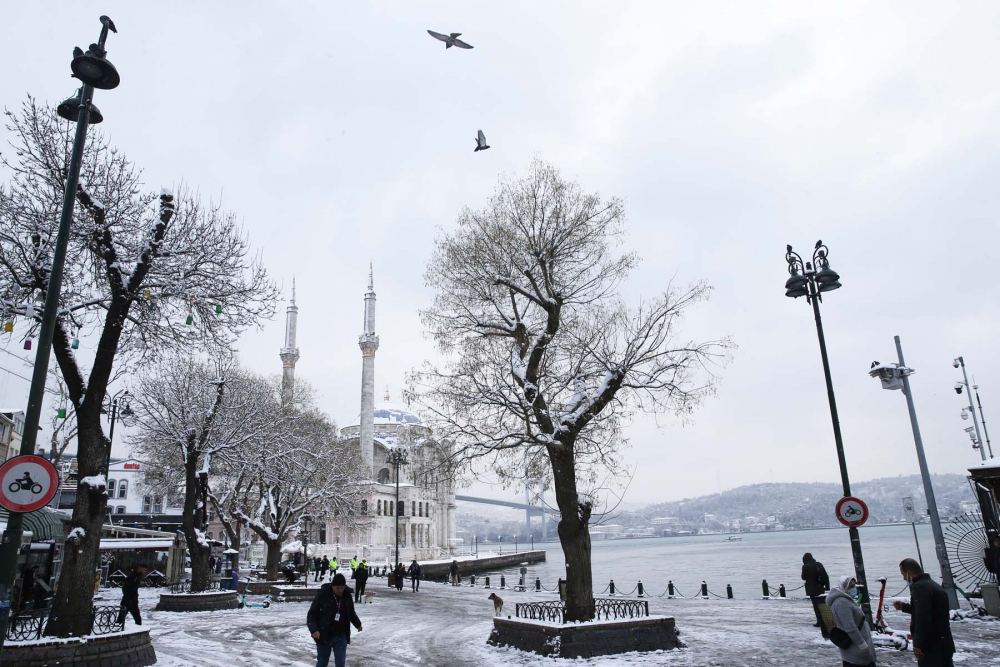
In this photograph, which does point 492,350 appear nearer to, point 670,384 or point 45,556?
point 670,384

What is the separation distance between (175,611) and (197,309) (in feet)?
40.4

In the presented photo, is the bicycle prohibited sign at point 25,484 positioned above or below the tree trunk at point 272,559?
above

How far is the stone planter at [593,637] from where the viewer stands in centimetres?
1130

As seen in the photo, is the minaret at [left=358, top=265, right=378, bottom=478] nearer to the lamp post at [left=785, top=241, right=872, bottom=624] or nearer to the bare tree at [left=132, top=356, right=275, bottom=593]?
the bare tree at [left=132, top=356, right=275, bottom=593]

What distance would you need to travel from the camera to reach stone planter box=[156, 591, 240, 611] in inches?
798

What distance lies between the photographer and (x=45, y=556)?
76.1 ft

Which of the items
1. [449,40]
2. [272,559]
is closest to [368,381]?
[272,559]

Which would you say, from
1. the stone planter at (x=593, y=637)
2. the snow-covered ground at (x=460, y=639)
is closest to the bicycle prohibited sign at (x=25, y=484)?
the snow-covered ground at (x=460, y=639)

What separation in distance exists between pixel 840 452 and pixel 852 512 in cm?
127

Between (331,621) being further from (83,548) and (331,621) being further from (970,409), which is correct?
(970,409)

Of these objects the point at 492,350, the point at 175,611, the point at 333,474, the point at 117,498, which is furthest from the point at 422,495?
the point at 492,350

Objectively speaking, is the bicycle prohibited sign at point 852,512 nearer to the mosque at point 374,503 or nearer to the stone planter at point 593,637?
the stone planter at point 593,637

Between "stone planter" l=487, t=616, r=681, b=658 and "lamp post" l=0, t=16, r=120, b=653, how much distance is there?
26.2 ft

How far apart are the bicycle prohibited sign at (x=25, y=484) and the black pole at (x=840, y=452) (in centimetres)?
1145
